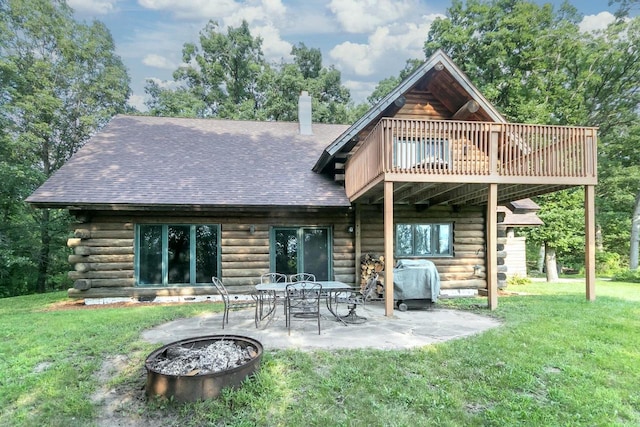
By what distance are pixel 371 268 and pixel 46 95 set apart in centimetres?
1742

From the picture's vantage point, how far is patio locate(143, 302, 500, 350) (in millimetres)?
5094

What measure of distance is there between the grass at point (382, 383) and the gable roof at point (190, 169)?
3984 millimetres

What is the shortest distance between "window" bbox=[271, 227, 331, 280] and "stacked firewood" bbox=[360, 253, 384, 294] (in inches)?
39.0

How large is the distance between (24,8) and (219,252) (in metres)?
17.5

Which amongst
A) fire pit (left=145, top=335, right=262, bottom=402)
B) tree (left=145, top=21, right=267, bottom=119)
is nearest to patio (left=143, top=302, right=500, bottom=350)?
fire pit (left=145, top=335, right=262, bottom=402)

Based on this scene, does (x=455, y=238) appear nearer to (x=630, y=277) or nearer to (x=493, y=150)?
(x=493, y=150)

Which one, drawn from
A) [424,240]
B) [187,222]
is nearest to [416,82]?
[424,240]

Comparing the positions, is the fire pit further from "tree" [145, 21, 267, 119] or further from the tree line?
"tree" [145, 21, 267, 119]

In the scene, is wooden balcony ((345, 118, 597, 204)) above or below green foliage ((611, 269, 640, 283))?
above

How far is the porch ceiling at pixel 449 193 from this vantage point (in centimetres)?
796

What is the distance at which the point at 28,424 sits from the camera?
3.24 m

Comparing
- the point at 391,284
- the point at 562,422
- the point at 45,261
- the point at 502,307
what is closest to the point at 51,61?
the point at 45,261

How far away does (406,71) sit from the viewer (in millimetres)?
24906

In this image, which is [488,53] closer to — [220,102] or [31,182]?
[220,102]
